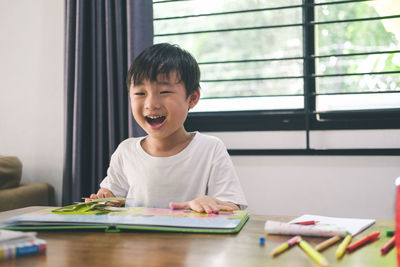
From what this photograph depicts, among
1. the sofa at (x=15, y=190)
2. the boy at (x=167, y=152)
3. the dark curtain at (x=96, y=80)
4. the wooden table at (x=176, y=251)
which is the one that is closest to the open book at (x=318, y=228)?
the wooden table at (x=176, y=251)

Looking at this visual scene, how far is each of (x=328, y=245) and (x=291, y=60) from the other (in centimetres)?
157

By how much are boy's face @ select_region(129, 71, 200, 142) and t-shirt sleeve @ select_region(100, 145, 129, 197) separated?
0.65ft

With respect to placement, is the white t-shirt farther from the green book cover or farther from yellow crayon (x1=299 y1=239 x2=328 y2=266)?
yellow crayon (x1=299 y1=239 x2=328 y2=266)

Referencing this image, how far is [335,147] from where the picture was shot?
2051mm

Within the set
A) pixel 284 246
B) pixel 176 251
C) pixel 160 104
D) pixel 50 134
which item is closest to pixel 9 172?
pixel 50 134

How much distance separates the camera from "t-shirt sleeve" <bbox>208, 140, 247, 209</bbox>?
4.28 feet

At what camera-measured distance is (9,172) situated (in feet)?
7.24

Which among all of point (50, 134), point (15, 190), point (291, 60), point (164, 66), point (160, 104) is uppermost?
point (291, 60)

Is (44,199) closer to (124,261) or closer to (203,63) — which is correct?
(203,63)

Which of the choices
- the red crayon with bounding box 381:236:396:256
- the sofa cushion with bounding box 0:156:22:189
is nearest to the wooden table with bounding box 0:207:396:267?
the red crayon with bounding box 381:236:396:256

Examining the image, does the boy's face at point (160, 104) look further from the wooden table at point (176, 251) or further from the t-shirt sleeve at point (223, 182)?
the wooden table at point (176, 251)

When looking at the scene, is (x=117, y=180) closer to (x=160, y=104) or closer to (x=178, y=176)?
(x=178, y=176)

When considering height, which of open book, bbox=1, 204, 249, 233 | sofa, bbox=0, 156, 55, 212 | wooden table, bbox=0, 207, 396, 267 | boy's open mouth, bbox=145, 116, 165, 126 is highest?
boy's open mouth, bbox=145, 116, 165, 126

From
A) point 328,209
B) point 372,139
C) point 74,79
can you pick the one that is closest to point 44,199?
point 74,79
